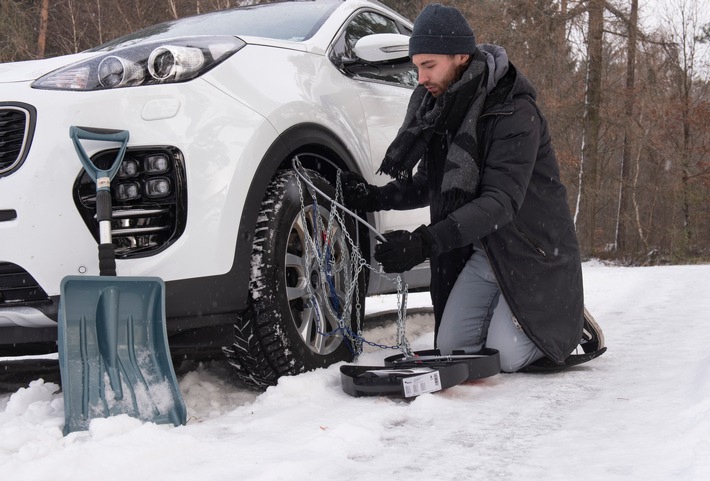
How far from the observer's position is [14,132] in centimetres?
227

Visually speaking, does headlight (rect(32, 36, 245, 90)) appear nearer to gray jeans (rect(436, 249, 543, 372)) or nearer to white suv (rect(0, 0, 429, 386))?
white suv (rect(0, 0, 429, 386))

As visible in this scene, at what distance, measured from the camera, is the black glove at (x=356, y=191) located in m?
3.16

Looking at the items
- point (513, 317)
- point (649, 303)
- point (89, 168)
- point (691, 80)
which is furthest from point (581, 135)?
point (89, 168)

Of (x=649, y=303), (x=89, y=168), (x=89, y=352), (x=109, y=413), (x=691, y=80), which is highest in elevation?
(x=691, y=80)

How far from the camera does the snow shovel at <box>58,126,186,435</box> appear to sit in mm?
2148

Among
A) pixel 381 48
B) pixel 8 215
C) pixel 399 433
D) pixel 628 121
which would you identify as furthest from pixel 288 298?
pixel 628 121

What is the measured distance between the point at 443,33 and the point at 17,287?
Answer: 6.14 ft

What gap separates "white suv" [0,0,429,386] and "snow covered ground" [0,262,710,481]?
23 cm

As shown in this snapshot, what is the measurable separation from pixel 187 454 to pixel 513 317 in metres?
1.63

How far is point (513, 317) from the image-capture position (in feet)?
10.1

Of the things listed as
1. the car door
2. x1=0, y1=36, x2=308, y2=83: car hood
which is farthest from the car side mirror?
x1=0, y1=36, x2=308, y2=83: car hood

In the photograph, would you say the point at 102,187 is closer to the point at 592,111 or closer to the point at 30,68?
the point at 30,68

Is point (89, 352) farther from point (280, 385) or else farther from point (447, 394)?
point (447, 394)

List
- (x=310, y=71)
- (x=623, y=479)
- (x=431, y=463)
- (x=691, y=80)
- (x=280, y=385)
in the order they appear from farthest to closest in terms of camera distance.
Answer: (x=691, y=80) < (x=310, y=71) < (x=280, y=385) < (x=431, y=463) < (x=623, y=479)
